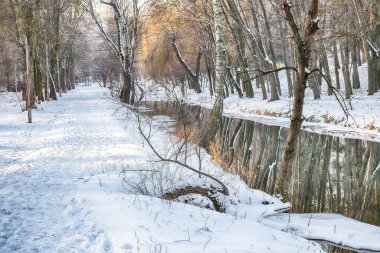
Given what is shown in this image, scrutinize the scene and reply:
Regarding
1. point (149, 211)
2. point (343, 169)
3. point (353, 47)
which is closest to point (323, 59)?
point (353, 47)

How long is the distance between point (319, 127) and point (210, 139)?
387 inches

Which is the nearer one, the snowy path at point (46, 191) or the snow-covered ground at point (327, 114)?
the snowy path at point (46, 191)

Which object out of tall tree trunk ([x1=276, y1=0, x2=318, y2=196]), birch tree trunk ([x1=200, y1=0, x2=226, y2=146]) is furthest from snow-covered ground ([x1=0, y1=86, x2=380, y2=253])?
birch tree trunk ([x1=200, y1=0, x2=226, y2=146])

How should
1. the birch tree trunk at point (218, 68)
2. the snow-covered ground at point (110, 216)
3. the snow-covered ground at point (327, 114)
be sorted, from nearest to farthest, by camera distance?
1. the snow-covered ground at point (110, 216)
2. the birch tree trunk at point (218, 68)
3. the snow-covered ground at point (327, 114)

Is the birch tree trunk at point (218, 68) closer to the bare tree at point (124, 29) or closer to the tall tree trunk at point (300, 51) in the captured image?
the tall tree trunk at point (300, 51)

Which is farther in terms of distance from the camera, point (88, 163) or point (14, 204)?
point (88, 163)

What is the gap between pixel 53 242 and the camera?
4.37 metres

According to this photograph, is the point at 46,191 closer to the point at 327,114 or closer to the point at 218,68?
the point at 218,68

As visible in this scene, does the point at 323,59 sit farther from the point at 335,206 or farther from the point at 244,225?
the point at 244,225

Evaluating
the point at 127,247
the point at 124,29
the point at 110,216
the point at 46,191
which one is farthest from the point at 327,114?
the point at 127,247

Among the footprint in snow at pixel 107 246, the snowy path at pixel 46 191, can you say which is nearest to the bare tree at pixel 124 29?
the snowy path at pixel 46 191

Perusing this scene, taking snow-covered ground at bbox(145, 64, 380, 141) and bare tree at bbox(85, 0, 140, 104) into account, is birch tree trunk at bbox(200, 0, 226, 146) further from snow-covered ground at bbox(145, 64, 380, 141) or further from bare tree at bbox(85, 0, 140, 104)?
bare tree at bbox(85, 0, 140, 104)

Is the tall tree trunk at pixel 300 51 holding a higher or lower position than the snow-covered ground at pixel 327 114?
higher

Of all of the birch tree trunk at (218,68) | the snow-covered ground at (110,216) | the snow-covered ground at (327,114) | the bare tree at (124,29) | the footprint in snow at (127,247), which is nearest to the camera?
the footprint in snow at (127,247)
